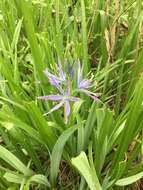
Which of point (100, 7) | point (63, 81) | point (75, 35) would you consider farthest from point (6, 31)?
point (63, 81)

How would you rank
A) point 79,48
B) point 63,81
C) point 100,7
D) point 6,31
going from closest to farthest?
point 63,81
point 79,48
point 6,31
point 100,7

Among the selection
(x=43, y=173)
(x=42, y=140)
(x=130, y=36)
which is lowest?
(x=43, y=173)

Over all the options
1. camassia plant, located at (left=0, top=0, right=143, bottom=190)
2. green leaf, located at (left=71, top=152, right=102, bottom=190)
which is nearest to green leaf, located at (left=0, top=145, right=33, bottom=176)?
camassia plant, located at (left=0, top=0, right=143, bottom=190)

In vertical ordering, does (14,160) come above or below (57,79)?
below

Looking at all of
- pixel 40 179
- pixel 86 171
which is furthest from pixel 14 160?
pixel 86 171

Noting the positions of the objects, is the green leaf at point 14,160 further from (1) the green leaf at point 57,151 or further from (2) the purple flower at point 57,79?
(2) the purple flower at point 57,79

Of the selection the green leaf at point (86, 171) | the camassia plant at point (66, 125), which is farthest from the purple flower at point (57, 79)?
the green leaf at point (86, 171)

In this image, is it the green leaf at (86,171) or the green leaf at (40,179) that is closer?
the green leaf at (86,171)

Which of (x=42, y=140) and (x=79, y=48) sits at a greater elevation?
(x=79, y=48)

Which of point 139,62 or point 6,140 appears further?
point 139,62

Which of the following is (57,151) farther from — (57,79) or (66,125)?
(57,79)

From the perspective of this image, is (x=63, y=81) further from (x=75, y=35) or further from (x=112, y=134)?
(x=75, y=35)
